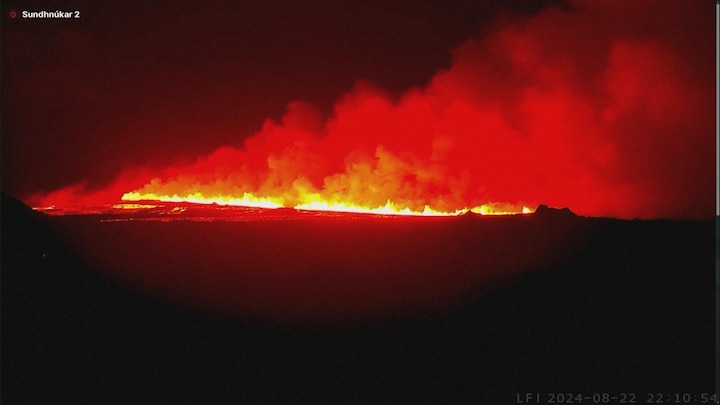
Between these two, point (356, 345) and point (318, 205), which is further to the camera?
point (318, 205)

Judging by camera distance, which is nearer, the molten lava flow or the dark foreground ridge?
the dark foreground ridge

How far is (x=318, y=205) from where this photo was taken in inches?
538

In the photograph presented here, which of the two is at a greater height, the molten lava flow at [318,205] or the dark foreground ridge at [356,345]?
the molten lava flow at [318,205]

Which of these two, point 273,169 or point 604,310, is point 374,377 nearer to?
point 604,310

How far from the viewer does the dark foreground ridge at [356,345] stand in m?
5.09

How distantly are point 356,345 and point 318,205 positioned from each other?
8005 mm

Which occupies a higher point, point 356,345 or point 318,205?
point 318,205

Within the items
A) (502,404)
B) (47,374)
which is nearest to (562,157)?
(502,404)

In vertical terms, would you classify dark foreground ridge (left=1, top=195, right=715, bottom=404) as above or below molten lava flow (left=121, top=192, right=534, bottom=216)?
below

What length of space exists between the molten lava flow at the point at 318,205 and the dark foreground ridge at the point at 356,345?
17.9 feet

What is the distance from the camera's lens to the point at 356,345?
588 cm

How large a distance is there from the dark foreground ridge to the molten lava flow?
5443 millimetres

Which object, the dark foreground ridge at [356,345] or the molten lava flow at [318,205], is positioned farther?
the molten lava flow at [318,205]

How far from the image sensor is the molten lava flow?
41.1 feet
